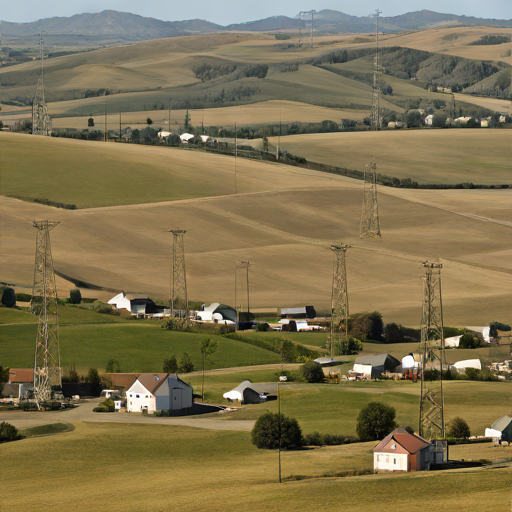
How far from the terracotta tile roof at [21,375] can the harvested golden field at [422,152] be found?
3840 inches

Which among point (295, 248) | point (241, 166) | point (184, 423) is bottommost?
point (184, 423)

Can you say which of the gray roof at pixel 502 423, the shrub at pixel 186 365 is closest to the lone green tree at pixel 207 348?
the shrub at pixel 186 365

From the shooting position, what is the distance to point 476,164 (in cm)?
16162

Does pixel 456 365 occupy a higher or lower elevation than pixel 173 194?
lower

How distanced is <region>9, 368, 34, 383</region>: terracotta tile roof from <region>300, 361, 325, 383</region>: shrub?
17.5 m

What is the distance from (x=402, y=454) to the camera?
37781 millimetres

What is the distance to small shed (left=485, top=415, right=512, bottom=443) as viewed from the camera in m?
43.7

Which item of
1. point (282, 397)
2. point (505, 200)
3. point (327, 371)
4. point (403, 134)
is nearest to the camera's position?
point (282, 397)

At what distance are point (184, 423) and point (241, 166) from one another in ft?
323

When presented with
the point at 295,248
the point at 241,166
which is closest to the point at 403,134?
the point at 241,166

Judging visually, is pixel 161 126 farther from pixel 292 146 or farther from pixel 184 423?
pixel 184 423

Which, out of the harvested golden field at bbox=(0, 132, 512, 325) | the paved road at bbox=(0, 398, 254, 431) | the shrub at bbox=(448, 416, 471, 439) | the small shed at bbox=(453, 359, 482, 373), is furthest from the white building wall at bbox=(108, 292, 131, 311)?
the shrub at bbox=(448, 416, 471, 439)

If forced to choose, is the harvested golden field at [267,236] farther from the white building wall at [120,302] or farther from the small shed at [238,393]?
the small shed at [238,393]

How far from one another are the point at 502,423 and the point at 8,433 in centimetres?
2380
